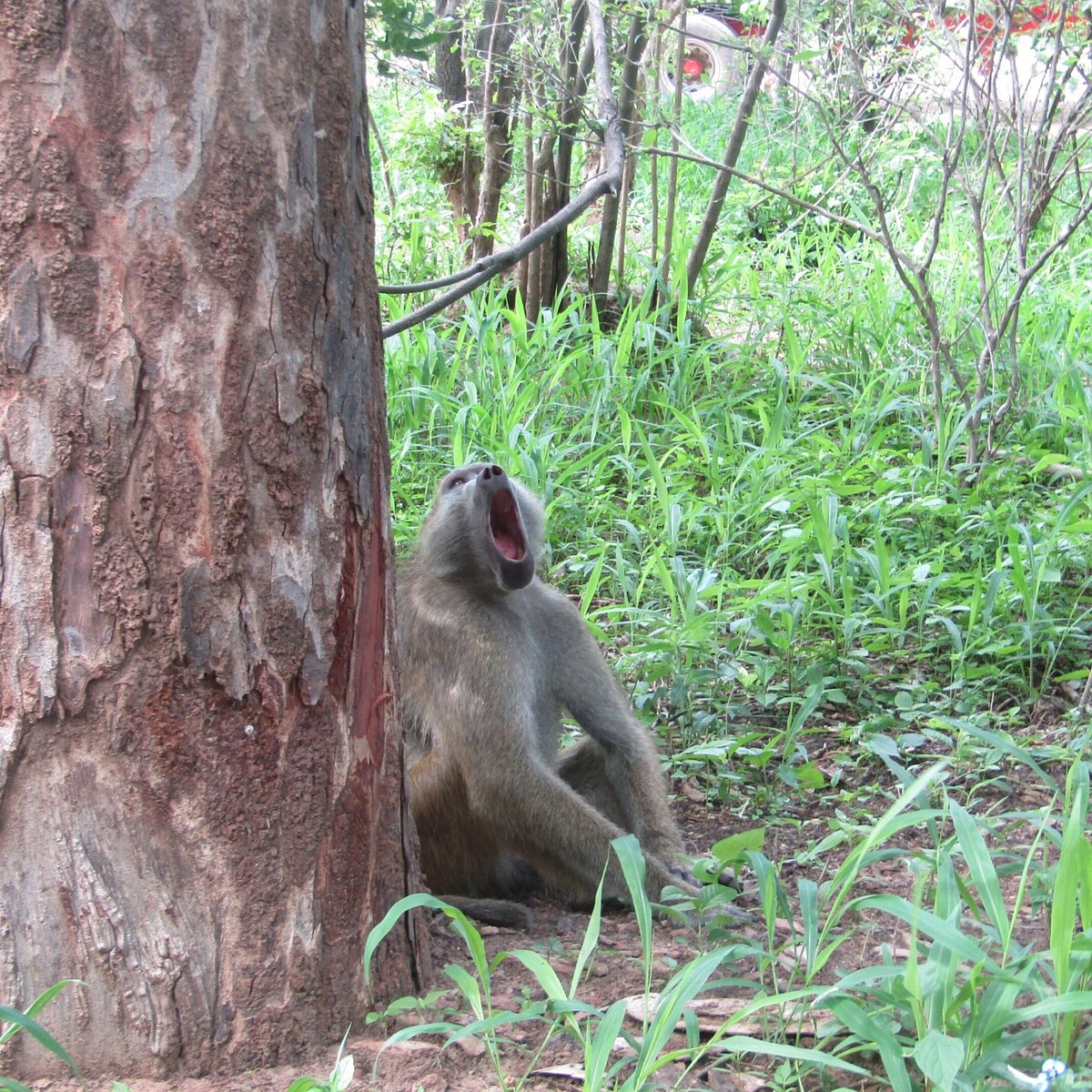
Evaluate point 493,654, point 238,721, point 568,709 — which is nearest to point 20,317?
point 238,721

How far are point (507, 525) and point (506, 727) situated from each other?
22.7 inches

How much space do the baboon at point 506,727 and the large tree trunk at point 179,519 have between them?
1.02 metres

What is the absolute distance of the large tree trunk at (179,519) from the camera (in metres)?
1.64

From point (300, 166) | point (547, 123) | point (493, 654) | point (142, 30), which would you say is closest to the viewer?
point (142, 30)

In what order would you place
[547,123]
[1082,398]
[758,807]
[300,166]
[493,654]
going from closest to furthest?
[300,166] → [493,654] → [758,807] → [1082,398] → [547,123]

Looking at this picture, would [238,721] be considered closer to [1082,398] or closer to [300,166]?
[300,166]

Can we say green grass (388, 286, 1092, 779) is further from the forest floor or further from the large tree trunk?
the large tree trunk

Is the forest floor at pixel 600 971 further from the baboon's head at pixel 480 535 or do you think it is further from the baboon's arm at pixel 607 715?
the baboon's head at pixel 480 535

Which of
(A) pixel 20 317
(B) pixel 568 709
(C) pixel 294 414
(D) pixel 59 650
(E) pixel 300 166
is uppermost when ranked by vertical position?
(E) pixel 300 166

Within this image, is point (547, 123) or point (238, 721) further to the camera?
point (547, 123)

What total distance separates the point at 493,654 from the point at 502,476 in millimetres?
531

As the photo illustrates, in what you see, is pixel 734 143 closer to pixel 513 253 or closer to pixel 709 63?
pixel 513 253

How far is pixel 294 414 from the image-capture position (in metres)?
1.78

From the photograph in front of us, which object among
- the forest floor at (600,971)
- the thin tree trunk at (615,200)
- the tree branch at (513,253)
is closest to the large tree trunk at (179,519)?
the forest floor at (600,971)
